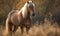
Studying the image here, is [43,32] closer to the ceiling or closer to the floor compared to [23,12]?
closer to the floor

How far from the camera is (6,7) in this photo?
16.5 meters

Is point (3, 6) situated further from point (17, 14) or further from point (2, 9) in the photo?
point (17, 14)

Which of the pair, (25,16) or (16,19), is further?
(16,19)

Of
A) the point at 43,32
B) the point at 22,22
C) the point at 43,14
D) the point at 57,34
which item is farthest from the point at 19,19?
the point at 43,14

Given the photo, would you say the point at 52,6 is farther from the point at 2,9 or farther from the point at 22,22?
the point at 22,22

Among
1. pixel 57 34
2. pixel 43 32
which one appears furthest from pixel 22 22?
pixel 57 34

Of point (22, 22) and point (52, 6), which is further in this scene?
point (52, 6)

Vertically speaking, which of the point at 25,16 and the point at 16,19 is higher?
the point at 25,16

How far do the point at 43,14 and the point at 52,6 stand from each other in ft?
2.67

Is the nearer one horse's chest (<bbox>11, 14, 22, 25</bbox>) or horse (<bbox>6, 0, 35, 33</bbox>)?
horse (<bbox>6, 0, 35, 33</bbox>)

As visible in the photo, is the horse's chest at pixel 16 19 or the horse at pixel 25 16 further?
the horse's chest at pixel 16 19

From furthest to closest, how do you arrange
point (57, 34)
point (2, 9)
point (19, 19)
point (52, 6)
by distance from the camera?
1. point (2, 9)
2. point (52, 6)
3. point (19, 19)
4. point (57, 34)

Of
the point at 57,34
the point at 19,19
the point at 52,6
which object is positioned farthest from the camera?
the point at 52,6

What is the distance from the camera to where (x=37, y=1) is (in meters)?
15.2
